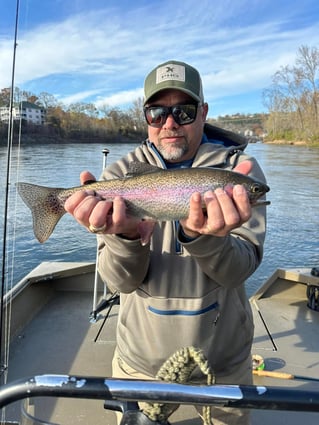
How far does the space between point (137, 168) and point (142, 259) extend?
0.53m

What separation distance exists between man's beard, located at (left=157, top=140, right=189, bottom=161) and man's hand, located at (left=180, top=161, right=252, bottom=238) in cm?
62

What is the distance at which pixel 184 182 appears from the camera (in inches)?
80.2

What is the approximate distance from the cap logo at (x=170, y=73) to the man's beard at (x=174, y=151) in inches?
14.6

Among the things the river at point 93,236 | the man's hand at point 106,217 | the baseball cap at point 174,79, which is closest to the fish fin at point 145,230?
the man's hand at point 106,217

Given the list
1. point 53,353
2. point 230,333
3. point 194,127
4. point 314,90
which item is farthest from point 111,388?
point 314,90

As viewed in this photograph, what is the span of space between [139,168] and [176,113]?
44 cm

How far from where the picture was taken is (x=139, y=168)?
219 centimetres

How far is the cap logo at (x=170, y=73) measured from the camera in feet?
7.57

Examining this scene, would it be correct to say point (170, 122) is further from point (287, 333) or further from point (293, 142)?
point (293, 142)

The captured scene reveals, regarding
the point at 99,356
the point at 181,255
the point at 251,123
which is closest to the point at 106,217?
the point at 181,255

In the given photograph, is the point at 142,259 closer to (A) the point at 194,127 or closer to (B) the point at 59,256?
(A) the point at 194,127

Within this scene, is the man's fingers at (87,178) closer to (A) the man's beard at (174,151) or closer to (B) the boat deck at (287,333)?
(A) the man's beard at (174,151)

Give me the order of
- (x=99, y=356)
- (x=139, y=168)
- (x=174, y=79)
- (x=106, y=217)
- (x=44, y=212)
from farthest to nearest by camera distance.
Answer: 1. (x=99, y=356)
2. (x=44, y=212)
3. (x=174, y=79)
4. (x=139, y=168)
5. (x=106, y=217)

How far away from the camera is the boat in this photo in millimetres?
1140
